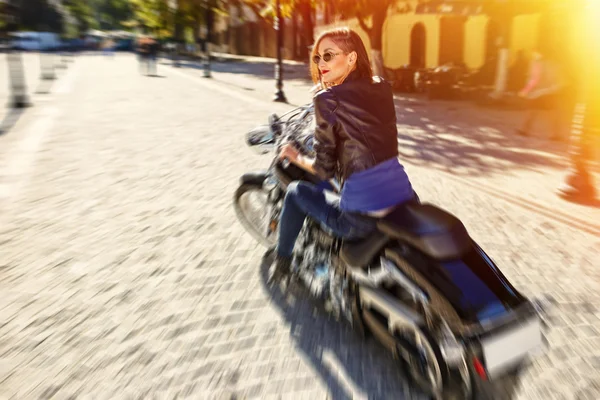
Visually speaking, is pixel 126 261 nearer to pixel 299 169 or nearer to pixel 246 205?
pixel 246 205

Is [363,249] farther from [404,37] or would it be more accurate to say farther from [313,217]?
[404,37]

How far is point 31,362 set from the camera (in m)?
2.86

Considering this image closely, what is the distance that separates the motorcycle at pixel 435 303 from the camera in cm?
221

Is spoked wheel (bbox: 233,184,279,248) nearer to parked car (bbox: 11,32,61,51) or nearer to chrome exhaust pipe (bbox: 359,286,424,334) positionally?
chrome exhaust pipe (bbox: 359,286,424,334)

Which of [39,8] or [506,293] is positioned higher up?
[39,8]

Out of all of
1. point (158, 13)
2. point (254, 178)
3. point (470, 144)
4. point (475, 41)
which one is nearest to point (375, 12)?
point (475, 41)

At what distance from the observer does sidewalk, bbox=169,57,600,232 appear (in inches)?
237

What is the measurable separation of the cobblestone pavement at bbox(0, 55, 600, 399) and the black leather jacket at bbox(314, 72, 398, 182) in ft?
3.79

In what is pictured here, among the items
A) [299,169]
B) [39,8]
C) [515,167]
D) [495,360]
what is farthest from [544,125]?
[39,8]

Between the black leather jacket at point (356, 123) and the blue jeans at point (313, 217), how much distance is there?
0.28 m

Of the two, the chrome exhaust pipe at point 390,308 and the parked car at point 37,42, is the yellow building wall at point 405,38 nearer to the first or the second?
the chrome exhaust pipe at point 390,308

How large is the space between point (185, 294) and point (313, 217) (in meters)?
1.18

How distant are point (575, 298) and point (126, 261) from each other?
3.44 metres

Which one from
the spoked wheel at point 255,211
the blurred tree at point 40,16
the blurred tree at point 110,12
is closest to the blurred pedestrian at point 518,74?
the spoked wheel at point 255,211
